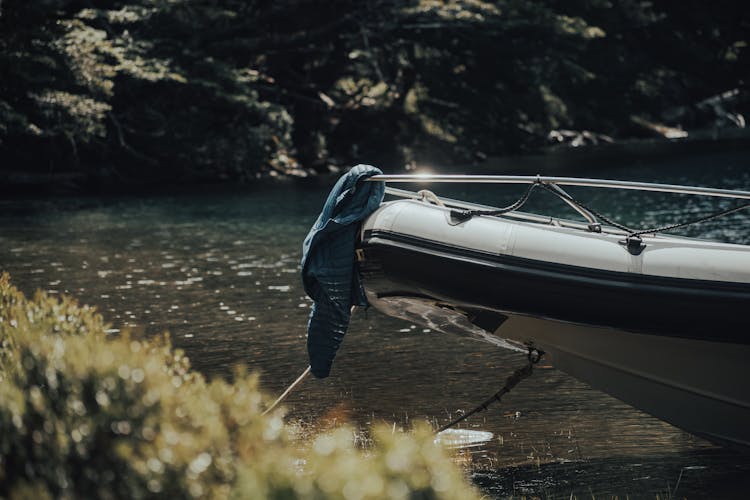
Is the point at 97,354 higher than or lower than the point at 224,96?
lower

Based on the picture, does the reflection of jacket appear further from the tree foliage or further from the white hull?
the tree foliage

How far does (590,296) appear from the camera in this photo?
5363 millimetres

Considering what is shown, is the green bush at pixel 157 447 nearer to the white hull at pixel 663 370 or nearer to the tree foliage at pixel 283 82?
the white hull at pixel 663 370

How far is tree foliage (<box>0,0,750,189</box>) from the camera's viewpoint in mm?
23656

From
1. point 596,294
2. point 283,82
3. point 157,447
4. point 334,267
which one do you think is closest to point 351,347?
point 334,267

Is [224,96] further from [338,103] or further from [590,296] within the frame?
[590,296]

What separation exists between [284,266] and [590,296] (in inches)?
327

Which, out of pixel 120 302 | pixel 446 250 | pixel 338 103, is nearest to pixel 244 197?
pixel 338 103

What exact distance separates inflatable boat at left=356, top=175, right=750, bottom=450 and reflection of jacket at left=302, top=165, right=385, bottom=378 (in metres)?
0.09

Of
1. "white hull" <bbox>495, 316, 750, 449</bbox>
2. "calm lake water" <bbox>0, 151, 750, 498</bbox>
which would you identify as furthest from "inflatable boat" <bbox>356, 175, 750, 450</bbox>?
"calm lake water" <bbox>0, 151, 750, 498</bbox>

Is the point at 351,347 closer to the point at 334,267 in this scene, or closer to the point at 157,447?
the point at 334,267

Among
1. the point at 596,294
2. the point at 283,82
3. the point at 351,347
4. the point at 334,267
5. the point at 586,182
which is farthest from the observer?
the point at 283,82

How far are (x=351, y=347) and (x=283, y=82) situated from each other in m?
24.1

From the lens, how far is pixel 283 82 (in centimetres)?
3203
